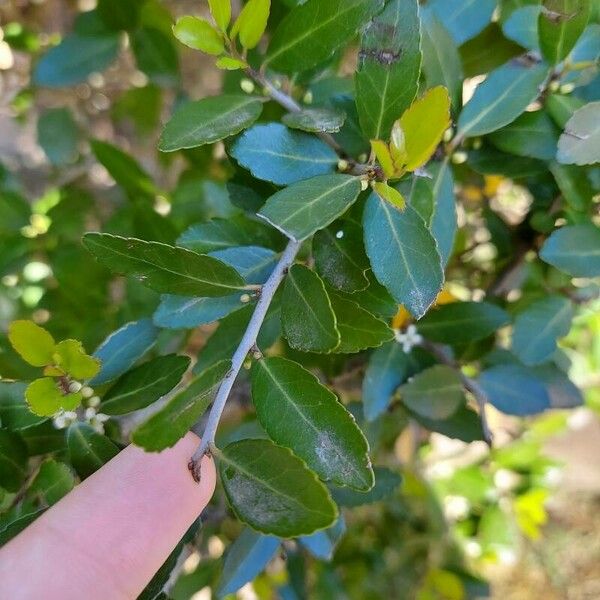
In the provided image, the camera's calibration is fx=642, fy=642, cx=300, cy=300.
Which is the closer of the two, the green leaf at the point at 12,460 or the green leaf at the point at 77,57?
the green leaf at the point at 12,460

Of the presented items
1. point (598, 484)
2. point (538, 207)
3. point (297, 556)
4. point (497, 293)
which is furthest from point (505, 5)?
point (598, 484)

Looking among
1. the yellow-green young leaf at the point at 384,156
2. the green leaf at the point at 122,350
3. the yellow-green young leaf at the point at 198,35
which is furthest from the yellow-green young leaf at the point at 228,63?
the green leaf at the point at 122,350

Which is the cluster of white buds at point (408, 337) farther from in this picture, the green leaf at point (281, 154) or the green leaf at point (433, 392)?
the green leaf at point (281, 154)

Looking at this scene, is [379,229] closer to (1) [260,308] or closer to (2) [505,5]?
(1) [260,308]

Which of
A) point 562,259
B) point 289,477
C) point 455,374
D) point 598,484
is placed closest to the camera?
point 289,477

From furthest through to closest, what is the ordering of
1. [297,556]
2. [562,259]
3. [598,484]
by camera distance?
[598,484]
[297,556]
[562,259]

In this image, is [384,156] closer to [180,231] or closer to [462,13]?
[462,13]

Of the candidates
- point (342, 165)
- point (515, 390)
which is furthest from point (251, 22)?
point (515, 390)
